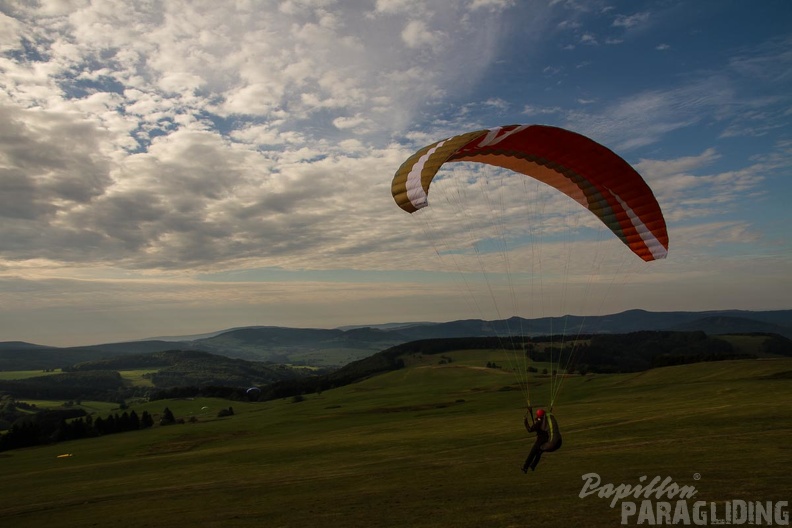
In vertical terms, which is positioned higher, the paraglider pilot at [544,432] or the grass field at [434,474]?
the paraglider pilot at [544,432]

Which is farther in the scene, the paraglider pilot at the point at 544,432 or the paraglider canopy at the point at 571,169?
the paraglider canopy at the point at 571,169

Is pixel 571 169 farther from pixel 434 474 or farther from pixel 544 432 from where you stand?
pixel 434 474

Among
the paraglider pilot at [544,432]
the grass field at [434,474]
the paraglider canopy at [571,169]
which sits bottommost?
the grass field at [434,474]

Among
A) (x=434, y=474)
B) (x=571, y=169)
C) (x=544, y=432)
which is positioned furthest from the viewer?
(x=434, y=474)

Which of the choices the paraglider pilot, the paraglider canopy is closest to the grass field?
the paraglider pilot

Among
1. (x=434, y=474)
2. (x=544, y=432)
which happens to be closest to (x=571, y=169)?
(x=544, y=432)

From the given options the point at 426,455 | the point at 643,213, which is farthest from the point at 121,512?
the point at 643,213

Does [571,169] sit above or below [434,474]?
above

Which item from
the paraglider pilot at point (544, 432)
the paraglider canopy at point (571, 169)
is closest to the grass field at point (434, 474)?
the paraglider pilot at point (544, 432)

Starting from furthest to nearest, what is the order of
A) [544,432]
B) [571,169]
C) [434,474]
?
[434,474] → [571,169] → [544,432]

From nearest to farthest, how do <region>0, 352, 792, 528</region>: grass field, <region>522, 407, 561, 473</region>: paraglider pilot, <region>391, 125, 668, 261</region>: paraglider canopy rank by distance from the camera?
<region>522, 407, 561, 473</region>: paraglider pilot < <region>0, 352, 792, 528</region>: grass field < <region>391, 125, 668, 261</region>: paraglider canopy

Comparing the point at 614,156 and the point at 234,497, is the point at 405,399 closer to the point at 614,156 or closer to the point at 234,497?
the point at 234,497

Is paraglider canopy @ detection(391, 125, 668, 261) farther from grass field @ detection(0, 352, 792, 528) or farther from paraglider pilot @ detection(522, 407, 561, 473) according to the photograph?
grass field @ detection(0, 352, 792, 528)

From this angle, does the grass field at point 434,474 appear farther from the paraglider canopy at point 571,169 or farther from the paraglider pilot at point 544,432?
the paraglider canopy at point 571,169
